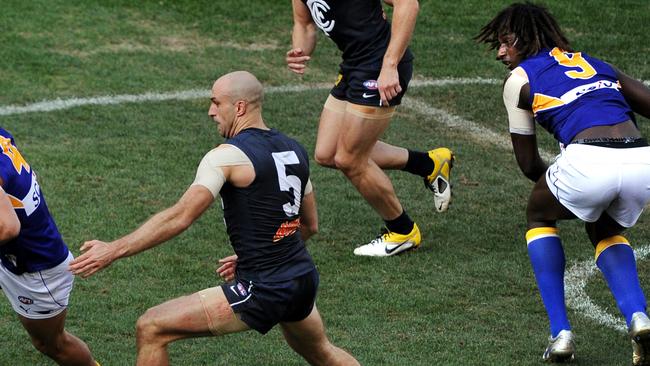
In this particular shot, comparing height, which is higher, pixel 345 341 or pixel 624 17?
pixel 345 341

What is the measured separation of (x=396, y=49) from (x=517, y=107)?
1401 mm

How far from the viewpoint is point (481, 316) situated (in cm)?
752

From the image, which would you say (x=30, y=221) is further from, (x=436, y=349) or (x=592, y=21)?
(x=592, y=21)

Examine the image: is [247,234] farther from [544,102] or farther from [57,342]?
[544,102]

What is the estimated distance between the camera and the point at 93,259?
5297 mm

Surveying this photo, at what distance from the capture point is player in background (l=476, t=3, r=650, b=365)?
251 inches

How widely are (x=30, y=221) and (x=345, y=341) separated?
2.06 m

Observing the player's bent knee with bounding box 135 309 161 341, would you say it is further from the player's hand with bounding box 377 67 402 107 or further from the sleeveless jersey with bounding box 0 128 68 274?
the player's hand with bounding box 377 67 402 107

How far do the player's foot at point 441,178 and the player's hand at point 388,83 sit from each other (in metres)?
1.18

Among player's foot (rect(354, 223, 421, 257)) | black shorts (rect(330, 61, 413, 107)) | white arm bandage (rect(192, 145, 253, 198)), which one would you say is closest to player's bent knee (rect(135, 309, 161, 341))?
white arm bandage (rect(192, 145, 253, 198))

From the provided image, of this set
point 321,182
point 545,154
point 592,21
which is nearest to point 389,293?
point 321,182

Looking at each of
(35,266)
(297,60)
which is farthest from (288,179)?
(297,60)

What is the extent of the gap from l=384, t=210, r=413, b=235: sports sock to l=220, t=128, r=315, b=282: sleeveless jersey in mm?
2837

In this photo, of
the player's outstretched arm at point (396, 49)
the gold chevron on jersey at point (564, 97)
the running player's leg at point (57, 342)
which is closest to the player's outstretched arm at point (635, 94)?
the gold chevron on jersey at point (564, 97)
